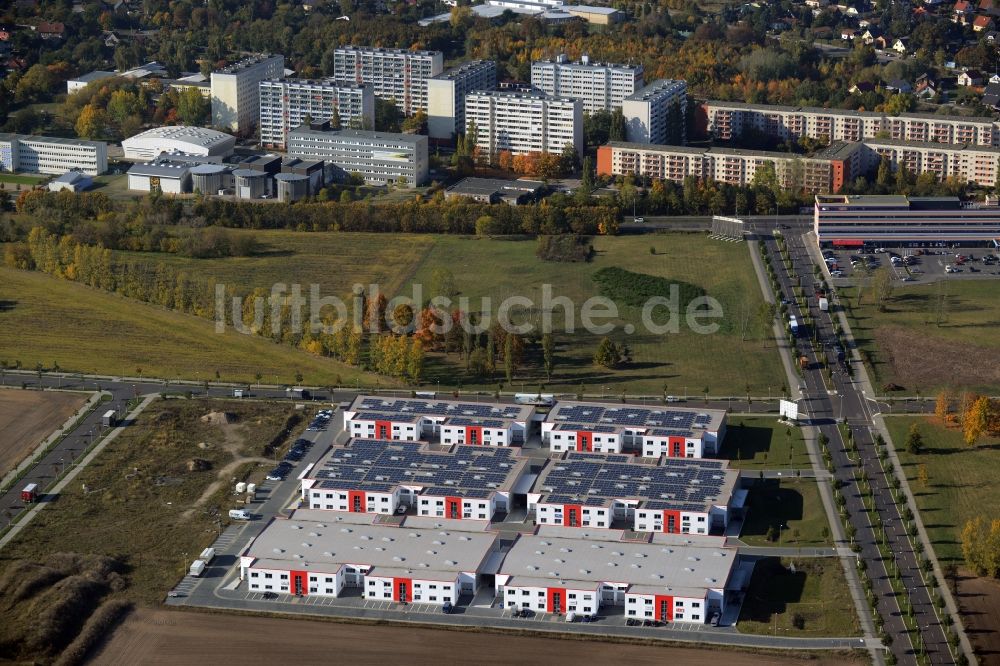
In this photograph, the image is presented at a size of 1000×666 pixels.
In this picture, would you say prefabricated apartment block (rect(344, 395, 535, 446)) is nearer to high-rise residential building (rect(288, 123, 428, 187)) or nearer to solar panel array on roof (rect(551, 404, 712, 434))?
solar panel array on roof (rect(551, 404, 712, 434))

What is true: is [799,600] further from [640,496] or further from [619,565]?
[640,496]

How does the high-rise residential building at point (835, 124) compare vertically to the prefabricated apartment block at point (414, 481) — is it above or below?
above

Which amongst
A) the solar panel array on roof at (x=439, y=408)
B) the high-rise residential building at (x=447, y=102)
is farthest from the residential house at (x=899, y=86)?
the solar panel array on roof at (x=439, y=408)

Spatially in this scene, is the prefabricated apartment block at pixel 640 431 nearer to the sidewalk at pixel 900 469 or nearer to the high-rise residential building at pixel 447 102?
the sidewalk at pixel 900 469

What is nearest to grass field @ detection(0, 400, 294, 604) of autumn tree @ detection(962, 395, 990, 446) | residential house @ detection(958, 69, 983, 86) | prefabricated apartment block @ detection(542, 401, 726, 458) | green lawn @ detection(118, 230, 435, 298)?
prefabricated apartment block @ detection(542, 401, 726, 458)

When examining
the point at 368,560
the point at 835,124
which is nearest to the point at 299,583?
the point at 368,560
